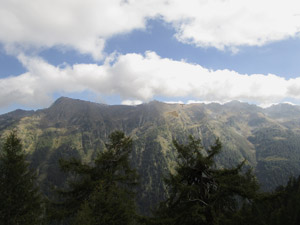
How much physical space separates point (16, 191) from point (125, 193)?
12.5 metres

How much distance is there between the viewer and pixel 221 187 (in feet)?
38.6

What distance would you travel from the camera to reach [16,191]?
847 inches

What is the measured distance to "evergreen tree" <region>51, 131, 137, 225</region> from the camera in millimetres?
15273

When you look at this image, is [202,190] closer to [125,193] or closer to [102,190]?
[102,190]

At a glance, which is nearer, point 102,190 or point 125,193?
point 102,190

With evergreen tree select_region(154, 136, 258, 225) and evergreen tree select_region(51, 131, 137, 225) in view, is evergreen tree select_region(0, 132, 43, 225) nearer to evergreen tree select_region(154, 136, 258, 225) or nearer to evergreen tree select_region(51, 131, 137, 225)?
evergreen tree select_region(51, 131, 137, 225)

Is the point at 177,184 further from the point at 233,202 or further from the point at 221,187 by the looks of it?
the point at 233,202

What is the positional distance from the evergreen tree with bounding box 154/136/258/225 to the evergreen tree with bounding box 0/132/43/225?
54.6ft

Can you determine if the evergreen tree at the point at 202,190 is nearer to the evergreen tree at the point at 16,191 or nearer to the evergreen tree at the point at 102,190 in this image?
the evergreen tree at the point at 102,190

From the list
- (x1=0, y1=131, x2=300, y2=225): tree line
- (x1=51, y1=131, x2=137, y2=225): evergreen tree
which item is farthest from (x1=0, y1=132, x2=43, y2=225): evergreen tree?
(x1=51, y1=131, x2=137, y2=225): evergreen tree

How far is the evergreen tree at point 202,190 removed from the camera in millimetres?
A: 11266

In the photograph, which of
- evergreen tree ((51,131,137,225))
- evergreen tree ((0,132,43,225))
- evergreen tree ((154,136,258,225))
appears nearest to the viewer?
evergreen tree ((154,136,258,225))

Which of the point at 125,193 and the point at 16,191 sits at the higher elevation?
the point at 16,191

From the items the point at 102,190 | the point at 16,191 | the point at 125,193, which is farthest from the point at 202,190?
the point at 16,191
